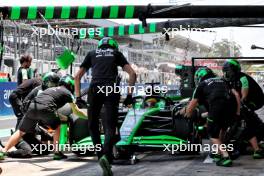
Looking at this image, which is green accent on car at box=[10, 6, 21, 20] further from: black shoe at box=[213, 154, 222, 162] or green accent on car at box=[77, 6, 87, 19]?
black shoe at box=[213, 154, 222, 162]

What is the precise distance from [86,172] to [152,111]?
1.89 metres

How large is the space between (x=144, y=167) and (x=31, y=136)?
93.9 inches

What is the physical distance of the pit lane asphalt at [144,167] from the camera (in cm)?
564

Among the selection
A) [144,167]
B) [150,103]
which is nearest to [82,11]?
[150,103]

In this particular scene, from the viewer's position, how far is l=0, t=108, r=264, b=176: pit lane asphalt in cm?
564

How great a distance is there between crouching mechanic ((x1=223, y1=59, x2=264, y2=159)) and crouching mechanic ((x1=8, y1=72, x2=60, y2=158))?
2.66m

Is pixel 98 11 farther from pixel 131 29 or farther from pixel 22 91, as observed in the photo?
pixel 131 29

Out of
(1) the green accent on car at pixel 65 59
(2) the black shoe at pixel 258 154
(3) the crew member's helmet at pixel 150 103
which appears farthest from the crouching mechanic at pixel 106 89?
(2) the black shoe at pixel 258 154

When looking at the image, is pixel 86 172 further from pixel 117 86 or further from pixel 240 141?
pixel 240 141

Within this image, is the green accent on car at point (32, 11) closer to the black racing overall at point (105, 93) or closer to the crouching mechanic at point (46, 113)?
the crouching mechanic at point (46, 113)

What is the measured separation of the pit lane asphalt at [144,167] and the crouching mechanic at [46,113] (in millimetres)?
353

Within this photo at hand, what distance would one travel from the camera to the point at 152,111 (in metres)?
7.28

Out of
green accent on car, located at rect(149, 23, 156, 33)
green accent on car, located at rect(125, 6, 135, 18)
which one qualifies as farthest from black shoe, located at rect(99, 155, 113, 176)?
green accent on car, located at rect(149, 23, 156, 33)

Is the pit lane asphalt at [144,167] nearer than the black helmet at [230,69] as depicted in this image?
Yes
